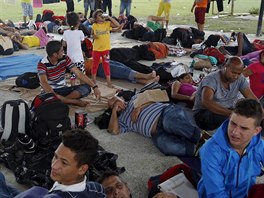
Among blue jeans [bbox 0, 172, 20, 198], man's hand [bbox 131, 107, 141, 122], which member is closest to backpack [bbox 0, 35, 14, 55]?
man's hand [bbox 131, 107, 141, 122]

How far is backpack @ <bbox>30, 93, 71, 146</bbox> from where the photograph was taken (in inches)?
151

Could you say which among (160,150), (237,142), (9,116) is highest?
(237,142)

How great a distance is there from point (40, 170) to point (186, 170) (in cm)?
129

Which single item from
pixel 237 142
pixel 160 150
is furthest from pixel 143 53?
pixel 237 142

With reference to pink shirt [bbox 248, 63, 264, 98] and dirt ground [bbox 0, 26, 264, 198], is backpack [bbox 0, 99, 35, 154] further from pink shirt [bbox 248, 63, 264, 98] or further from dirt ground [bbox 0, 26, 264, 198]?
pink shirt [bbox 248, 63, 264, 98]

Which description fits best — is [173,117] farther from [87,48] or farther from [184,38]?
[184,38]

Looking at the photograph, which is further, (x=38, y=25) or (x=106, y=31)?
(x=38, y=25)

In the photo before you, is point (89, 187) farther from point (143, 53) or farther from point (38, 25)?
point (38, 25)

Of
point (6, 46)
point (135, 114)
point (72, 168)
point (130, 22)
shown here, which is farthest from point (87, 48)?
point (72, 168)

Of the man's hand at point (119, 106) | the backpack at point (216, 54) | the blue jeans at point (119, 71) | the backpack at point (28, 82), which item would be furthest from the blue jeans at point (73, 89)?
the backpack at point (216, 54)

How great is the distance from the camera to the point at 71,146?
2.17m

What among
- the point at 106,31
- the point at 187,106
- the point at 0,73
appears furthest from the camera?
the point at 0,73

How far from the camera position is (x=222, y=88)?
419 cm

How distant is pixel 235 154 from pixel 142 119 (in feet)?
5.99
